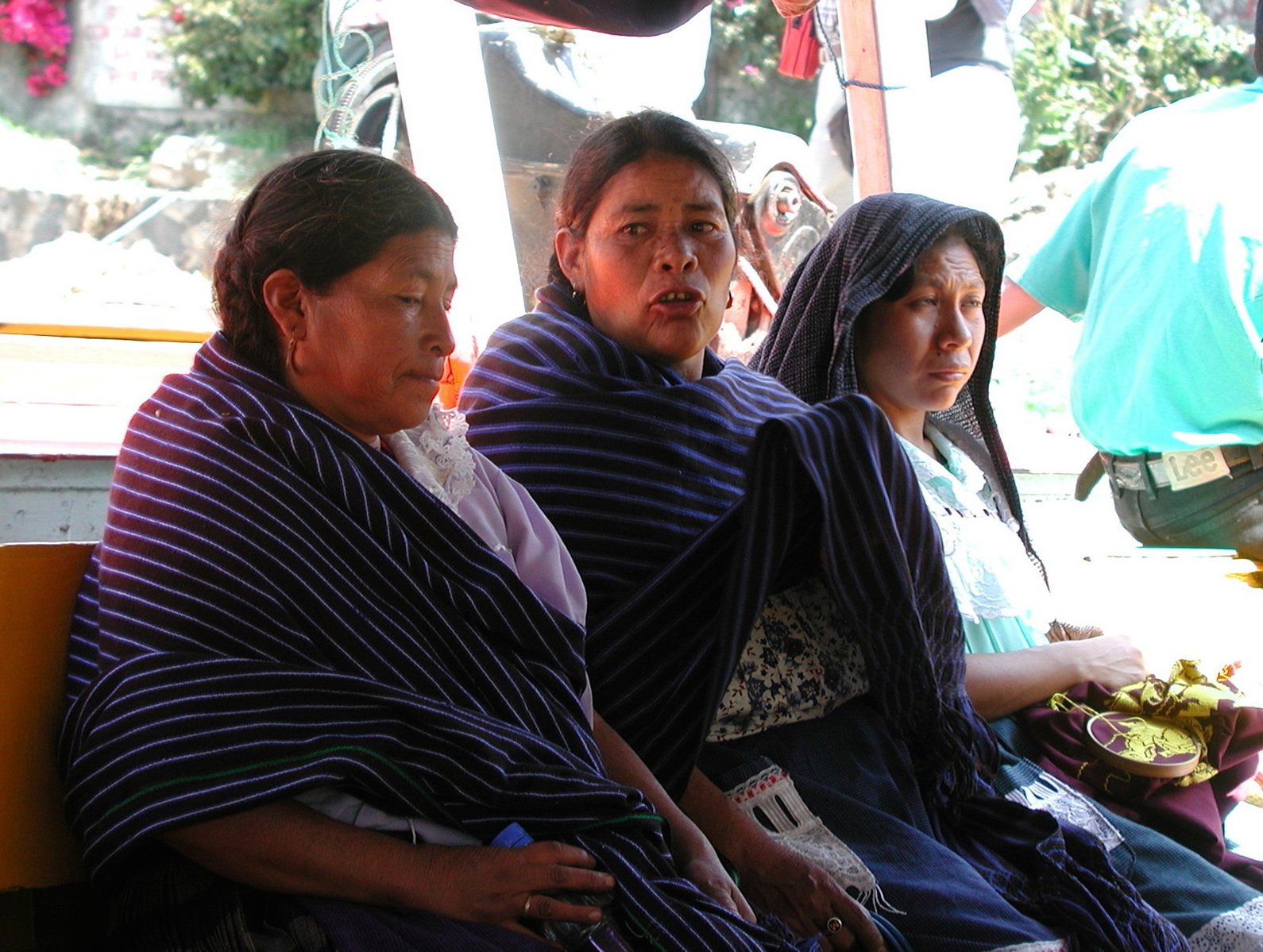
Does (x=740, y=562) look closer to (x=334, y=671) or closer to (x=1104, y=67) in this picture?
(x=334, y=671)

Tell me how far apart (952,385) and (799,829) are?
1048 millimetres

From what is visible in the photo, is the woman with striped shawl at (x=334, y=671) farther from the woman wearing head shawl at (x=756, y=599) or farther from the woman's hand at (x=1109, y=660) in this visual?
the woman's hand at (x=1109, y=660)

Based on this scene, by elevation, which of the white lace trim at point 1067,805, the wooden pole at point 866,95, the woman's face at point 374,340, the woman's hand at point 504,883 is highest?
the wooden pole at point 866,95

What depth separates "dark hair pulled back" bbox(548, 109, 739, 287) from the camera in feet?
7.07

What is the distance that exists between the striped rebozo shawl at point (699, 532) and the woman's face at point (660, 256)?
62mm

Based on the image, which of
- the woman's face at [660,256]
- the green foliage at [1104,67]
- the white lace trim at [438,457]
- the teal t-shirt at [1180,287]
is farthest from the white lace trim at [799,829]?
the green foliage at [1104,67]

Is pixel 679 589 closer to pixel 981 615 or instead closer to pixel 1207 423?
pixel 981 615

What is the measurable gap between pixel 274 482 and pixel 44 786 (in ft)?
1.52

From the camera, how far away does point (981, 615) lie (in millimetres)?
2242

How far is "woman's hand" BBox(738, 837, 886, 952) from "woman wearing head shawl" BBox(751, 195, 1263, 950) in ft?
1.72

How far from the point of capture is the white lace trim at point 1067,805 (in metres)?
1.99

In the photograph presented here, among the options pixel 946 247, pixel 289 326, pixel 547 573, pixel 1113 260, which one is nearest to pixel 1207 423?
pixel 1113 260

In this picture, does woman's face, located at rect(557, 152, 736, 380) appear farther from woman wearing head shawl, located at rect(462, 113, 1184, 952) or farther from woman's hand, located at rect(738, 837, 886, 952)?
woman's hand, located at rect(738, 837, 886, 952)

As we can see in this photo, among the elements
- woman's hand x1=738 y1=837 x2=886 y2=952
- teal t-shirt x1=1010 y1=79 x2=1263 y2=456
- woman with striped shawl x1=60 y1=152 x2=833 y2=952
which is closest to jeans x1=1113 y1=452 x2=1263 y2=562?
teal t-shirt x1=1010 y1=79 x2=1263 y2=456
